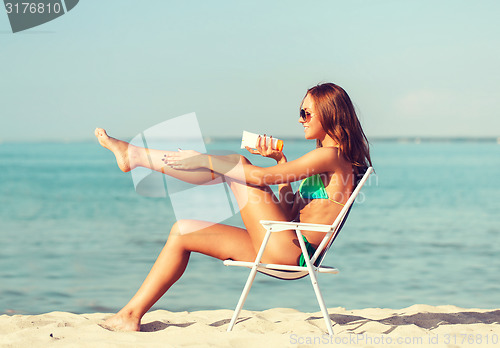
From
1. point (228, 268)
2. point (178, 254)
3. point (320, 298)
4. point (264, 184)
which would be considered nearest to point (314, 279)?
point (320, 298)

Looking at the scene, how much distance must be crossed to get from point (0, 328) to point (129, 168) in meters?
1.24

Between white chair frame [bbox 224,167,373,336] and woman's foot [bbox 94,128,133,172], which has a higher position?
woman's foot [bbox 94,128,133,172]

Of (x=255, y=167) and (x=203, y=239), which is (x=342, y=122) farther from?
(x=203, y=239)

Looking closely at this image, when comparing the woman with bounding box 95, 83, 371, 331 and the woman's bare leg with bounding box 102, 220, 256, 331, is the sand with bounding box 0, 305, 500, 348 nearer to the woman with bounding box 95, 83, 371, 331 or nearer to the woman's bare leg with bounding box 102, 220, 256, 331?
the woman's bare leg with bounding box 102, 220, 256, 331

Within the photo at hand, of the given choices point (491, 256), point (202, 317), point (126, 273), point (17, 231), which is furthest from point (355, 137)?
point (17, 231)

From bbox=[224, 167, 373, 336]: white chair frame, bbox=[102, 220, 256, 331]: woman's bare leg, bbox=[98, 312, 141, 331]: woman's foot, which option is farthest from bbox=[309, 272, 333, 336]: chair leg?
bbox=[98, 312, 141, 331]: woman's foot

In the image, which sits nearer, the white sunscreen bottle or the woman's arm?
the woman's arm

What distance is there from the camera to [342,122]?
3.74 metres

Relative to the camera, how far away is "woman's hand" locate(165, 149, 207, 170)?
362cm

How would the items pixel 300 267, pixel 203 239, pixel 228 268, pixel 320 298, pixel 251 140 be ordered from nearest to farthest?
pixel 320 298
pixel 300 267
pixel 203 239
pixel 251 140
pixel 228 268

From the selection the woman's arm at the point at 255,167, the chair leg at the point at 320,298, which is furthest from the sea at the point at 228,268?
the chair leg at the point at 320,298

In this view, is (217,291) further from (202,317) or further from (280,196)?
(280,196)

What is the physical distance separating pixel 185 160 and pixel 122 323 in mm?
1030

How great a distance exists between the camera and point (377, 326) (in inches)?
155
